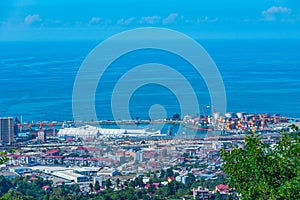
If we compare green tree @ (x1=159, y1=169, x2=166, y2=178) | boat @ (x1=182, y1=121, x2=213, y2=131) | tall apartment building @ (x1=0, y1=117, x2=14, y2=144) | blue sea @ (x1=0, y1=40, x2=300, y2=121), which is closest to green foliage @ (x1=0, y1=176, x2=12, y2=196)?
green tree @ (x1=159, y1=169, x2=166, y2=178)

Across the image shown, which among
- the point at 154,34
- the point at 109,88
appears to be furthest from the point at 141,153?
the point at 109,88

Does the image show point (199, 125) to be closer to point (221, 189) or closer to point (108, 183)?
point (108, 183)

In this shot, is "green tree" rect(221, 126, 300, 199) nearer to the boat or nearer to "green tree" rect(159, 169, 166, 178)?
"green tree" rect(159, 169, 166, 178)

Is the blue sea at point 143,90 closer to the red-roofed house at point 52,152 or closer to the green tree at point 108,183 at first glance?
the red-roofed house at point 52,152

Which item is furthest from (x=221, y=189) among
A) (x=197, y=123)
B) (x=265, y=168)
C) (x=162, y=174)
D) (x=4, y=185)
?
(x=197, y=123)

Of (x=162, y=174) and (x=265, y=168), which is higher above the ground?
(x=265, y=168)

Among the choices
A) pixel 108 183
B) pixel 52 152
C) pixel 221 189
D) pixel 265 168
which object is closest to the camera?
pixel 265 168

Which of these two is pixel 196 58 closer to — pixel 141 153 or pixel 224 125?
pixel 224 125

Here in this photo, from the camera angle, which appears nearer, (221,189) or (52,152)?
(221,189)

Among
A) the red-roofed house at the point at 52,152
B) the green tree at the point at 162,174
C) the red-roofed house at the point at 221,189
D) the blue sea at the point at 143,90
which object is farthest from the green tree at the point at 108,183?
the blue sea at the point at 143,90
